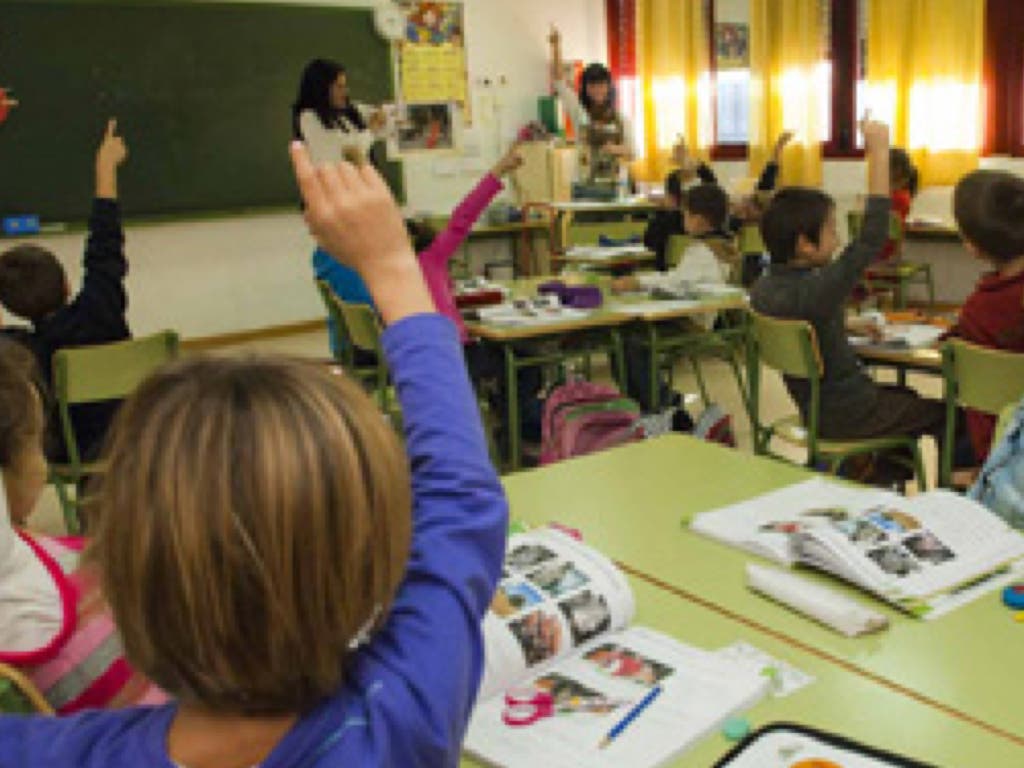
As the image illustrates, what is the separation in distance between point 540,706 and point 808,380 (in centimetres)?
214

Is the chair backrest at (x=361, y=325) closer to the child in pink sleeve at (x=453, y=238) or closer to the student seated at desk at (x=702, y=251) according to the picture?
the child in pink sleeve at (x=453, y=238)

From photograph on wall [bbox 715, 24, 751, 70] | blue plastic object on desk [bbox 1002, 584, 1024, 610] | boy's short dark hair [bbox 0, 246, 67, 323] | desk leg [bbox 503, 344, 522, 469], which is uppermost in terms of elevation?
photograph on wall [bbox 715, 24, 751, 70]

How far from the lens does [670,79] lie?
8695mm

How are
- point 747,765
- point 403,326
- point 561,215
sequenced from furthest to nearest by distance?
point 561,215 < point 747,765 < point 403,326

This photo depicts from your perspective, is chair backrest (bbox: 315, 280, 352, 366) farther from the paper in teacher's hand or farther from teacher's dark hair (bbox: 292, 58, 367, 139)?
the paper in teacher's hand

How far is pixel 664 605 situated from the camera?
141 cm

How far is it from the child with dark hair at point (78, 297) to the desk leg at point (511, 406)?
1409 millimetres

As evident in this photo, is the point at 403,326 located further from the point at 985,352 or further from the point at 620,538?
the point at 985,352

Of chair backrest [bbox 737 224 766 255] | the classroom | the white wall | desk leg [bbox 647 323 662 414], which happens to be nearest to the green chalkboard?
the classroom

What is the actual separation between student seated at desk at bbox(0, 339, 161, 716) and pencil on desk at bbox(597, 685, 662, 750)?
1.55ft

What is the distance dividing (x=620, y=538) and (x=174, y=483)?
3.73 feet

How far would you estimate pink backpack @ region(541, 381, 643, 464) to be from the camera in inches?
127

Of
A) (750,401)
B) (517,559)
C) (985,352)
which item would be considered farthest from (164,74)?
(517,559)

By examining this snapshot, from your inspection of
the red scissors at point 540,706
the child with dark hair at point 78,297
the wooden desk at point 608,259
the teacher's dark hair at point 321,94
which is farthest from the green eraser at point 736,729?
the teacher's dark hair at point 321,94
